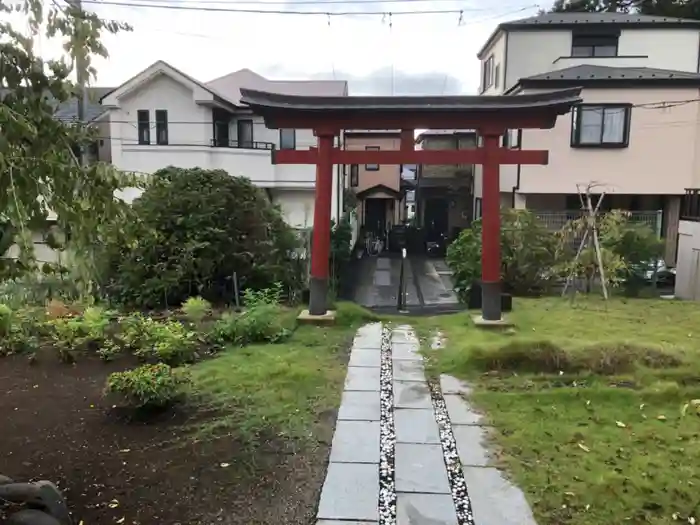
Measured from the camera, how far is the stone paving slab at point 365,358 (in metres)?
6.68

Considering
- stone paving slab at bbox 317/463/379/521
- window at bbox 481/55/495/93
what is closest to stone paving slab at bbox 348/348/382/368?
stone paving slab at bbox 317/463/379/521

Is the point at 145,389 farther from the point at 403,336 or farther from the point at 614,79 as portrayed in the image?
the point at 614,79

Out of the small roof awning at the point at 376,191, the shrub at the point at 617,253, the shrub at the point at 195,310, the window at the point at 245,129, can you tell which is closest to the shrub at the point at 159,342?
the shrub at the point at 195,310

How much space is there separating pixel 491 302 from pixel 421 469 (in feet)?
15.5

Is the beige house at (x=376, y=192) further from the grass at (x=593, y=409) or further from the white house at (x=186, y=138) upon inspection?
Answer: the grass at (x=593, y=409)

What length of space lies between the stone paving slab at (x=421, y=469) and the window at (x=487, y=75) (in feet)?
67.3

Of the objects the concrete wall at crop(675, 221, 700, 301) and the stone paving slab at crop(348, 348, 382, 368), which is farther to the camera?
the concrete wall at crop(675, 221, 700, 301)

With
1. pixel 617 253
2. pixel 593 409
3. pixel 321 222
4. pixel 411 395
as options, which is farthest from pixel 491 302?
pixel 617 253

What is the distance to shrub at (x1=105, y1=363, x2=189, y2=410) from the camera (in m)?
4.72

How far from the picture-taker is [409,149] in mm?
8461

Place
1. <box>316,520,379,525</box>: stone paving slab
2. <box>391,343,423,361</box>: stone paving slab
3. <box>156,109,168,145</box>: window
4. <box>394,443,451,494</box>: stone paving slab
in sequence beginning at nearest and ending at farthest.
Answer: <box>316,520,379,525</box>: stone paving slab
<box>394,443,451,494</box>: stone paving slab
<box>391,343,423,361</box>: stone paving slab
<box>156,109,168,145</box>: window

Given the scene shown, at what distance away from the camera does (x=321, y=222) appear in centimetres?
862

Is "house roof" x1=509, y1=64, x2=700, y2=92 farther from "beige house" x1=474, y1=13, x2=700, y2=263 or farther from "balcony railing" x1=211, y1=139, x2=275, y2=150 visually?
"balcony railing" x1=211, y1=139, x2=275, y2=150

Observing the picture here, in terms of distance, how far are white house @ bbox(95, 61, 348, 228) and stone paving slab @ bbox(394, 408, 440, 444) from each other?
35.9 feet
